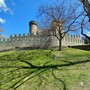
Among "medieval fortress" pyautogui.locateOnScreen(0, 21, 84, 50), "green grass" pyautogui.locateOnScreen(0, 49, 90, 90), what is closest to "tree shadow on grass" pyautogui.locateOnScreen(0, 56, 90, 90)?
"green grass" pyautogui.locateOnScreen(0, 49, 90, 90)

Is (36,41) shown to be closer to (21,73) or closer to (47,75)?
(21,73)

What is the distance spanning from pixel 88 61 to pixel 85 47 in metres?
11.2

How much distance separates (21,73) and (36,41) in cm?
1543

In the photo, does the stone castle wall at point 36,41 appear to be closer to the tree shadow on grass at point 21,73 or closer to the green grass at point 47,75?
the green grass at point 47,75

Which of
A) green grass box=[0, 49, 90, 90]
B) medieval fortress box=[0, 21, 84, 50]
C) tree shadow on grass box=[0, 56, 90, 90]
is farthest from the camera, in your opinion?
medieval fortress box=[0, 21, 84, 50]

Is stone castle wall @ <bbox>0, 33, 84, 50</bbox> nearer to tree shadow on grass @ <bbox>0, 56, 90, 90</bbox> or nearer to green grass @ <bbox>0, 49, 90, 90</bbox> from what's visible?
green grass @ <bbox>0, 49, 90, 90</bbox>

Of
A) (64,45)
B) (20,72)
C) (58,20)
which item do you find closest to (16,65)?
(20,72)

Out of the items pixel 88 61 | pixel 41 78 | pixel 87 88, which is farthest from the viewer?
pixel 88 61

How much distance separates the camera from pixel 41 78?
13875mm

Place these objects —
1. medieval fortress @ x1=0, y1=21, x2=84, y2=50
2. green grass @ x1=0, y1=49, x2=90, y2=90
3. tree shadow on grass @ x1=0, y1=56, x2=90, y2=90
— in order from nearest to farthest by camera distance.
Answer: green grass @ x1=0, y1=49, x2=90, y2=90 < tree shadow on grass @ x1=0, y1=56, x2=90, y2=90 < medieval fortress @ x1=0, y1=21, x2=84, y2=50

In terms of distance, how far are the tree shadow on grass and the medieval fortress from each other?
1154 cm

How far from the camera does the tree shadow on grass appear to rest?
13309mm

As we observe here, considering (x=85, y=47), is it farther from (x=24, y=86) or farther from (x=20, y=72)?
(x=24, y=86)

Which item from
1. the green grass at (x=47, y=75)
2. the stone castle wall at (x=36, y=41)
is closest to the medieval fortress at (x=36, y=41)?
the stone castle wall at (x=36, y=41)
